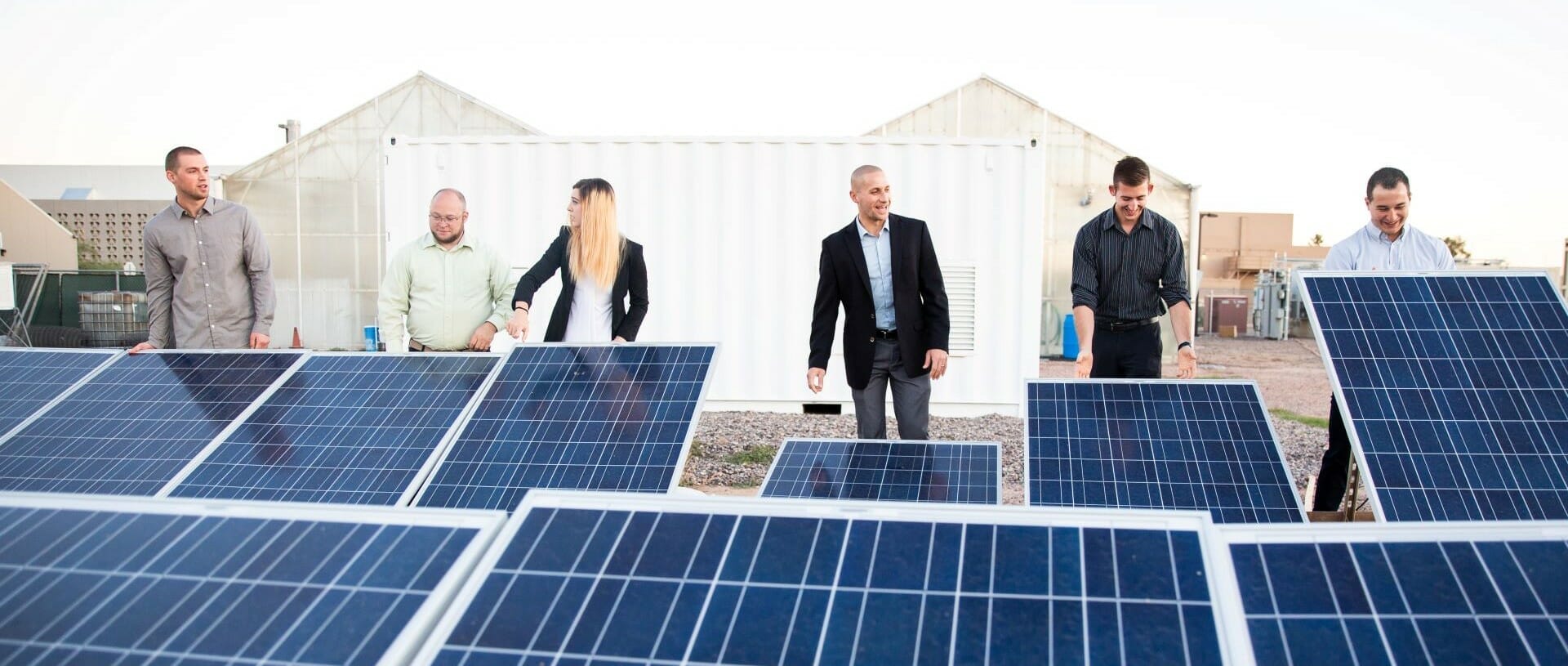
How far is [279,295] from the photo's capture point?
730 inches

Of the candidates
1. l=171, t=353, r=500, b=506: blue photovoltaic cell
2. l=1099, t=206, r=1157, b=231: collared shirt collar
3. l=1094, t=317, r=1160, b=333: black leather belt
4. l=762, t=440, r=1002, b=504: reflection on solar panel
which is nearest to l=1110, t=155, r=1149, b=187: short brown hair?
l=1099, t=206, r=1157, b=231: collared shirt collar

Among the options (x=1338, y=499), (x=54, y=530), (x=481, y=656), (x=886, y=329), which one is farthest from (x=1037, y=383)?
(x=54, y=530)

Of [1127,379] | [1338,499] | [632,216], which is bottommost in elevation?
[1338,499]

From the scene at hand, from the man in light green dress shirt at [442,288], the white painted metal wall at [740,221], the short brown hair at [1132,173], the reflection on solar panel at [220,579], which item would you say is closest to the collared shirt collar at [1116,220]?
the short brown hair at [1132,173]

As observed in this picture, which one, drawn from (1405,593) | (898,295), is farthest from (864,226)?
(1405,593)

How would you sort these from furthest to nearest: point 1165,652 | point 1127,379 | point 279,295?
point 279,295
point 1127,379
point 1165,652

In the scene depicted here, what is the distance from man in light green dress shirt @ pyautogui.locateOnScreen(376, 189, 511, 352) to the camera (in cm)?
561

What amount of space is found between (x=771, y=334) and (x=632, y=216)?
201 centimetres

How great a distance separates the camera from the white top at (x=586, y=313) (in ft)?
19.5

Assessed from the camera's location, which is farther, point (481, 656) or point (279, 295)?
point (279, 295)

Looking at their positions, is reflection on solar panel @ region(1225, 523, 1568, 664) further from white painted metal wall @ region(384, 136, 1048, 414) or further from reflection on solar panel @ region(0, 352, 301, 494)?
white painted metal wall @ region(384, 136, 1048, 414)

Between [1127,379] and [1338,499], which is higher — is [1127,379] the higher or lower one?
the higher one

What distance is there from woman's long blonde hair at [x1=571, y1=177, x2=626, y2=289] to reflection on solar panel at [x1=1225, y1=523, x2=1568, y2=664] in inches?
173

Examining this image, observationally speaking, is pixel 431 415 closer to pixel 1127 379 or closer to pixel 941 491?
pixel 941 491
